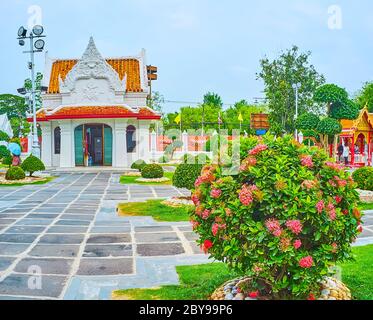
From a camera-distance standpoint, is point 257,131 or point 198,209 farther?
point 257,131

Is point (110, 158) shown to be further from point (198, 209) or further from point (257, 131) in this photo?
point (198, 209)

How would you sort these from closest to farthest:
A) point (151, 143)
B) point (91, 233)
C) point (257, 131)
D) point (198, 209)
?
1. point (198, 209)
2. point (91, 233)
3. point (257, 131)
4. point (151, 143)

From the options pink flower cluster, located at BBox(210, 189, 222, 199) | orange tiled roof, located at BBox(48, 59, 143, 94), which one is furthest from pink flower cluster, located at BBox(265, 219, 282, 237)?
orange tiled roof, located at BBox(48, 59, 143, 94)

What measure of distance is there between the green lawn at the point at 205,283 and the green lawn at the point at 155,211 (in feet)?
12.7

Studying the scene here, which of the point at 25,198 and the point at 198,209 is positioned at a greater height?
the point at 198,209

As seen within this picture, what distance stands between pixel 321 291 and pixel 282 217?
1.15m

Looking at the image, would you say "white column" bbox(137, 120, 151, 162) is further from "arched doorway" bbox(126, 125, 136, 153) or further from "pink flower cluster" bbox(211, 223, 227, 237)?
"pink flower cluster" bbox(211, 223, 227, 237)

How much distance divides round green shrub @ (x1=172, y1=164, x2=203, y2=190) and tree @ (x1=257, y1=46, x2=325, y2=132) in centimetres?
1873

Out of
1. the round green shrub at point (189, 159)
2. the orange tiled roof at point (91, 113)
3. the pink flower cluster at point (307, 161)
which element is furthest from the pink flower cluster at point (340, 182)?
the orange tiled roof at point (91, 113)

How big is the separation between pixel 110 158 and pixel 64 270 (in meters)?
19.5

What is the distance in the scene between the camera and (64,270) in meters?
6.10

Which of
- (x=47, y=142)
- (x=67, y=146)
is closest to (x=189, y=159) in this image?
(x=67, y=146)

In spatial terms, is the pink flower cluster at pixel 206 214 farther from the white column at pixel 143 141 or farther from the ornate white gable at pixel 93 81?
the ornate white gable at pixel 93 81
